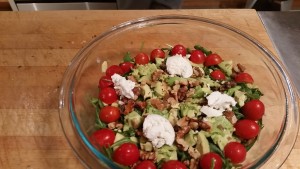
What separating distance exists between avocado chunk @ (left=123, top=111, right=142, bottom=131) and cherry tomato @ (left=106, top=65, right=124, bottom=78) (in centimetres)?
17

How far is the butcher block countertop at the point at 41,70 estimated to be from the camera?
869mm

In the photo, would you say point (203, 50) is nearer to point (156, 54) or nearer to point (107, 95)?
point (156, 54)

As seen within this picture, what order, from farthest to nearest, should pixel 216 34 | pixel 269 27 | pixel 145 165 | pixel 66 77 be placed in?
pixel 269 27
pixel 216 34
pixel 66 77
pixel 145 165

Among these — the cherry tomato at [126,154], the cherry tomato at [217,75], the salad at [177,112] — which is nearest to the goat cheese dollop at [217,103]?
the salad at [177,112]

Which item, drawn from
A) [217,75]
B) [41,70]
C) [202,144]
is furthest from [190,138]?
[41,70]

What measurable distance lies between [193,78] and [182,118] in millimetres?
168

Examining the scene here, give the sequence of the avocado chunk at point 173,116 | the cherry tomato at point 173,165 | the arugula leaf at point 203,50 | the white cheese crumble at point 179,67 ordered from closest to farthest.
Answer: the cherry tomato at point 173,165 < the avocado chunk at point 173,116 < the white cheese crumble at point 179,67 < the arugula leaf at point 203,50

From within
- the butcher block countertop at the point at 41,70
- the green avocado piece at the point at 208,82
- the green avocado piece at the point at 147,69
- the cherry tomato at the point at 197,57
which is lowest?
the butcher block countertop at the point at 41,70

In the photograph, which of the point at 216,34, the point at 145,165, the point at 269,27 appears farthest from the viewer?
the point at 269,27

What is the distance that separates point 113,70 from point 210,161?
0.41m

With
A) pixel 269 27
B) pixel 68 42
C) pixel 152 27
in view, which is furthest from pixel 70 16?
pixel 269 27

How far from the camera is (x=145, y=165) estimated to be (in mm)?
738

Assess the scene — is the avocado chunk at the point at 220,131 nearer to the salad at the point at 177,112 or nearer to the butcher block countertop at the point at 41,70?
the salad at the point at 177,112

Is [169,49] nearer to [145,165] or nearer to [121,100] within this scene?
[121,100]
